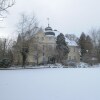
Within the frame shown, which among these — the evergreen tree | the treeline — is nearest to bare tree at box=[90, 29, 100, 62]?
the treeline

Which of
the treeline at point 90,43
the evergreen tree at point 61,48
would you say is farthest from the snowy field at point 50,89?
the treeline at point 90,43

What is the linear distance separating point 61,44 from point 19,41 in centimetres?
2259

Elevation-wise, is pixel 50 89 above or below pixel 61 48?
below

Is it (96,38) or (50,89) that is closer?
(50,89)

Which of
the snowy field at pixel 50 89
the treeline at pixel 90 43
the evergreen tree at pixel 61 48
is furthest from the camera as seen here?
the treeline at pixel 90 43

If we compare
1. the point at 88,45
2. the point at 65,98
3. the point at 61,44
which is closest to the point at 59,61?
the point at 61,44

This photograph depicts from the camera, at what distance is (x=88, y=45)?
9562 centimetres

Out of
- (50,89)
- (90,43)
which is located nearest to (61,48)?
(90,43)

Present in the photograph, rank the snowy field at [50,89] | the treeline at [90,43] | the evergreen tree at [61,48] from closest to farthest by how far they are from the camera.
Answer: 1. the snowy field at [50,89]
2. the evergreen tree at [61,48]
3. the treeline at [90,43]

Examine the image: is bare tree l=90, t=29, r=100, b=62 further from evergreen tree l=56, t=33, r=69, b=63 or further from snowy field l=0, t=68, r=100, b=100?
snowy field l=0, t=68, r=100, b=100

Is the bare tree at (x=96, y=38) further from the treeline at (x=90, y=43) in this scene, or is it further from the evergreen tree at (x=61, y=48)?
the evergreen tree at (x=61, y=48)

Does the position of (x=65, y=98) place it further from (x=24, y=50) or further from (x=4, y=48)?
(x=4, y=48)

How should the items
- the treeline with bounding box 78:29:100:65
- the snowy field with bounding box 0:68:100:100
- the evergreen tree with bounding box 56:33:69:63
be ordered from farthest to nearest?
1. the treeline with bounding box 78:29:100:65
2. the evergreen tree with bounding box 56:33:69:63
3. the snowy field with bounding box 0:68:100:100

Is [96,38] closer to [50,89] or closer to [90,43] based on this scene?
[90,43]
